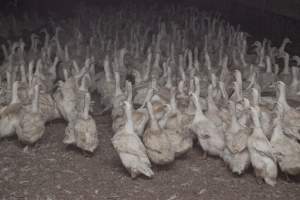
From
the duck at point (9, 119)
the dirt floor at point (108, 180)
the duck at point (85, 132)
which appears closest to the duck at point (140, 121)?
the dirt floor at point (108, 180)

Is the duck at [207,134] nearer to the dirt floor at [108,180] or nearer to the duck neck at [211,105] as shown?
the dirt floor at [108,180]

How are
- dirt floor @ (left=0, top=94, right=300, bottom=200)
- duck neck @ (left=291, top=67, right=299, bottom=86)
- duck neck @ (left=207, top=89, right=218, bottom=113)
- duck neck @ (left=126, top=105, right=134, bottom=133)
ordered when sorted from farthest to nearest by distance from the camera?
duck neck @ (left=291, top=67, right=299, bottom=86) → duck neck @ (left=207, top=89, right=218, bottom=113) → duck neck @ (left=126, top=105, right=134, bottom=133) → dirt floor @ (left=0, top=94, right=300, bottom=200)

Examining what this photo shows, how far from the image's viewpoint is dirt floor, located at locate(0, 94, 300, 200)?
201 inches

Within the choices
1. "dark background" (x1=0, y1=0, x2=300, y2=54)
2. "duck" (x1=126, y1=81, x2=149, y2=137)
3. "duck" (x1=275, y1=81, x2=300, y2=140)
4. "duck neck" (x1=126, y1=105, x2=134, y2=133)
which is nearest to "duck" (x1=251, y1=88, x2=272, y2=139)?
"duck" (x1=275, y1=81, x2=300, y2=140)

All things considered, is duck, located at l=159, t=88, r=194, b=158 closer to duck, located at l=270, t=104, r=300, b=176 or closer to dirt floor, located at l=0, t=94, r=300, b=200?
dirt floor, located at l=0, t=94, r=300, b=200

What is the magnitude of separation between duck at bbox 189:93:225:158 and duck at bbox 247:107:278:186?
1.55 feet

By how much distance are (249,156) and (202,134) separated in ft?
2.10

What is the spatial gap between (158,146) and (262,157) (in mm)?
1119

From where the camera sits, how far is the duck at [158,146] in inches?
211

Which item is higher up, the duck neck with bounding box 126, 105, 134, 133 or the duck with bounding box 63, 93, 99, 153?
the duck neck with bounding box 126, 105, 134, 133

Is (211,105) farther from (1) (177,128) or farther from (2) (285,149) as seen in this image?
(2) (285,149)

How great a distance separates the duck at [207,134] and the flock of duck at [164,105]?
0.04ft

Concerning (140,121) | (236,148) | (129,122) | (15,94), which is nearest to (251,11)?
(140,121)

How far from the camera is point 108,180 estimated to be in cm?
539
